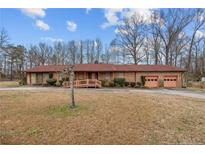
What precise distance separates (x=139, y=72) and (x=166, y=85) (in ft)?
11.0

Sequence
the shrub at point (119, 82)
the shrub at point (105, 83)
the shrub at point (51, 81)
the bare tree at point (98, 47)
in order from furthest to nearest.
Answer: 1. the bare tree at point (98, 47)
2. the shrub at point (51, 81)
3. the shrub at point (105, 83)
4. the shrub at point (119, 82)

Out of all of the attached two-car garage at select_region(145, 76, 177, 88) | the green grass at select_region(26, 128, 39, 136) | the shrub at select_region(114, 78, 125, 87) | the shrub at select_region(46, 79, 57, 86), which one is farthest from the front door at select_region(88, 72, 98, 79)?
the green grass at select_region(26, 128, 39, 136)

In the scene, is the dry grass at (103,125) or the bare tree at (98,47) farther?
the bare tree at (98,47)

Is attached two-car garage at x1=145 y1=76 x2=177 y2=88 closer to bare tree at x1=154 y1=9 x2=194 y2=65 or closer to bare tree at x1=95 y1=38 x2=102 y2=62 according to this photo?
bare tree at x1=154 y1=9 x2=194 y2=65

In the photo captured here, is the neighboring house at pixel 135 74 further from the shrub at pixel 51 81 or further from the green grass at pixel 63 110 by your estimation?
the green grass at pixel 63 110

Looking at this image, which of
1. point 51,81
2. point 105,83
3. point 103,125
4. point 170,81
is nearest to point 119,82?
point 105,83

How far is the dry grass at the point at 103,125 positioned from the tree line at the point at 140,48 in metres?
19.2

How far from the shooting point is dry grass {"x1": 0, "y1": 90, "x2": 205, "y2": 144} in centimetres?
511

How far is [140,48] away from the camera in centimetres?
3381

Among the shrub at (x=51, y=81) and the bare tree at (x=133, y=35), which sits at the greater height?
the bare tree at (x=133, y=35)

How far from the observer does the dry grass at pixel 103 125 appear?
16.8ft

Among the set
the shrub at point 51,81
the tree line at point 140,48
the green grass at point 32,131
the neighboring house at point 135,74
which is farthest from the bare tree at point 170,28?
the green grass at point 32,131
